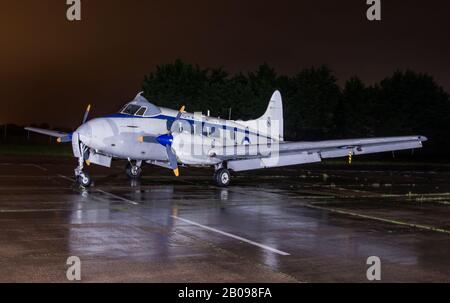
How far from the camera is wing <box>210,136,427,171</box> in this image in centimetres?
2400

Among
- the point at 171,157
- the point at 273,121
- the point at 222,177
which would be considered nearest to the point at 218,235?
the point at 171,157

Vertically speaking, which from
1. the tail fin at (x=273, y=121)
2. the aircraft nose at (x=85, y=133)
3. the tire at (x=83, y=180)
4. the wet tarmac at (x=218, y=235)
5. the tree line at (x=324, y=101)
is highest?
the tree line at (x=324, y=101)

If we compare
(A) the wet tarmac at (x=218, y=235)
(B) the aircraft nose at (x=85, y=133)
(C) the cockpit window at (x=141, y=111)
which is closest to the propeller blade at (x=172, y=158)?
(A) the wet tarmac at (x=218, y=235)

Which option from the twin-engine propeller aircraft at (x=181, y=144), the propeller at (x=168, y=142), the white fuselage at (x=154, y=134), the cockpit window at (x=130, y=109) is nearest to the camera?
the white fuselage at (x=154, y=134)

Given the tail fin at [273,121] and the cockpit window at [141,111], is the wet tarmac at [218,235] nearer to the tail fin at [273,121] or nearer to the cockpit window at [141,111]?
the cockpit window at [141,111]

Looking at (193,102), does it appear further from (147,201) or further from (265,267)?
(265,267)

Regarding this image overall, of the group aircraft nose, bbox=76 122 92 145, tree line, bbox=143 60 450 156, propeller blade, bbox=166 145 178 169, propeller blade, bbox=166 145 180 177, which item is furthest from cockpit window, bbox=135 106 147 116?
tree line, bbox=143 60 450 156

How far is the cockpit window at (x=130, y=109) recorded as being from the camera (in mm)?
23070

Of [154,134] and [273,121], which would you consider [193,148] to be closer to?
[154,134]

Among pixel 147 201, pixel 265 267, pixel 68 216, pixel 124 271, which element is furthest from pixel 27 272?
pixel 147 201

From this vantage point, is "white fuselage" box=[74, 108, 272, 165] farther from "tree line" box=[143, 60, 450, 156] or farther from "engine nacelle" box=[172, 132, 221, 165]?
"tree line" box=[143, 60, 450, 156]

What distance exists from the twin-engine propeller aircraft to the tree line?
156 feet

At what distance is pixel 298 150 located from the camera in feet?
80.9

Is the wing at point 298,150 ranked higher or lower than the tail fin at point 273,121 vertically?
lower
